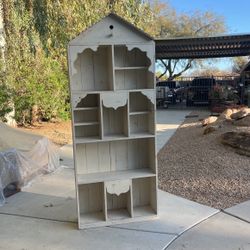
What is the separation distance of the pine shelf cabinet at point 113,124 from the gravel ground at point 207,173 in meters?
0.88

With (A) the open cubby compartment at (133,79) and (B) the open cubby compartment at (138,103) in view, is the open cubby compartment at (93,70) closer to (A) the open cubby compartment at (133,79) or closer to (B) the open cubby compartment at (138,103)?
(A) the open cubby compartment at (133,79)

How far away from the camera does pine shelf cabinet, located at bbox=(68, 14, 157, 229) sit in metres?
3.60

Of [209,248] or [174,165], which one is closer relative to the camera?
[209,248]

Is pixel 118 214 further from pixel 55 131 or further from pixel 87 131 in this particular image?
pixel 55 131

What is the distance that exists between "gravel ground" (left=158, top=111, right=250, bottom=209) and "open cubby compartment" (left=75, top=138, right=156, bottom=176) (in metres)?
0.87

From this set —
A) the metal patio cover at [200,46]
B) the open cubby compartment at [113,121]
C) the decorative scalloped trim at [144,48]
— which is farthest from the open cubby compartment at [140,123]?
the metal patio cover at [200,46]

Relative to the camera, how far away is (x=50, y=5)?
9930 mm

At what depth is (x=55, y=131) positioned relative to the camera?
10664 millimetres

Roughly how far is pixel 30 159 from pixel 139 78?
2302 millimetres

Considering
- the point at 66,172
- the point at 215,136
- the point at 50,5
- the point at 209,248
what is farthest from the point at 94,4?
the point at 209,248

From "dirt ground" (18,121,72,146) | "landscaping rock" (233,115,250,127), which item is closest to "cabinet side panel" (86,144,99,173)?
"dirt ground" (18,121,72,146)

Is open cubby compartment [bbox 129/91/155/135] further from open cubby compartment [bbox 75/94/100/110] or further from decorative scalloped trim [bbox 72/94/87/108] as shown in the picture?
decorative scalloped trim [bbox 72/94/87/108]

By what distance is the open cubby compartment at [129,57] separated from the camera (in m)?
3.92

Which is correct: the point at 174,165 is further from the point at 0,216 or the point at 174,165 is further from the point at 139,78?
the point at 0,216
